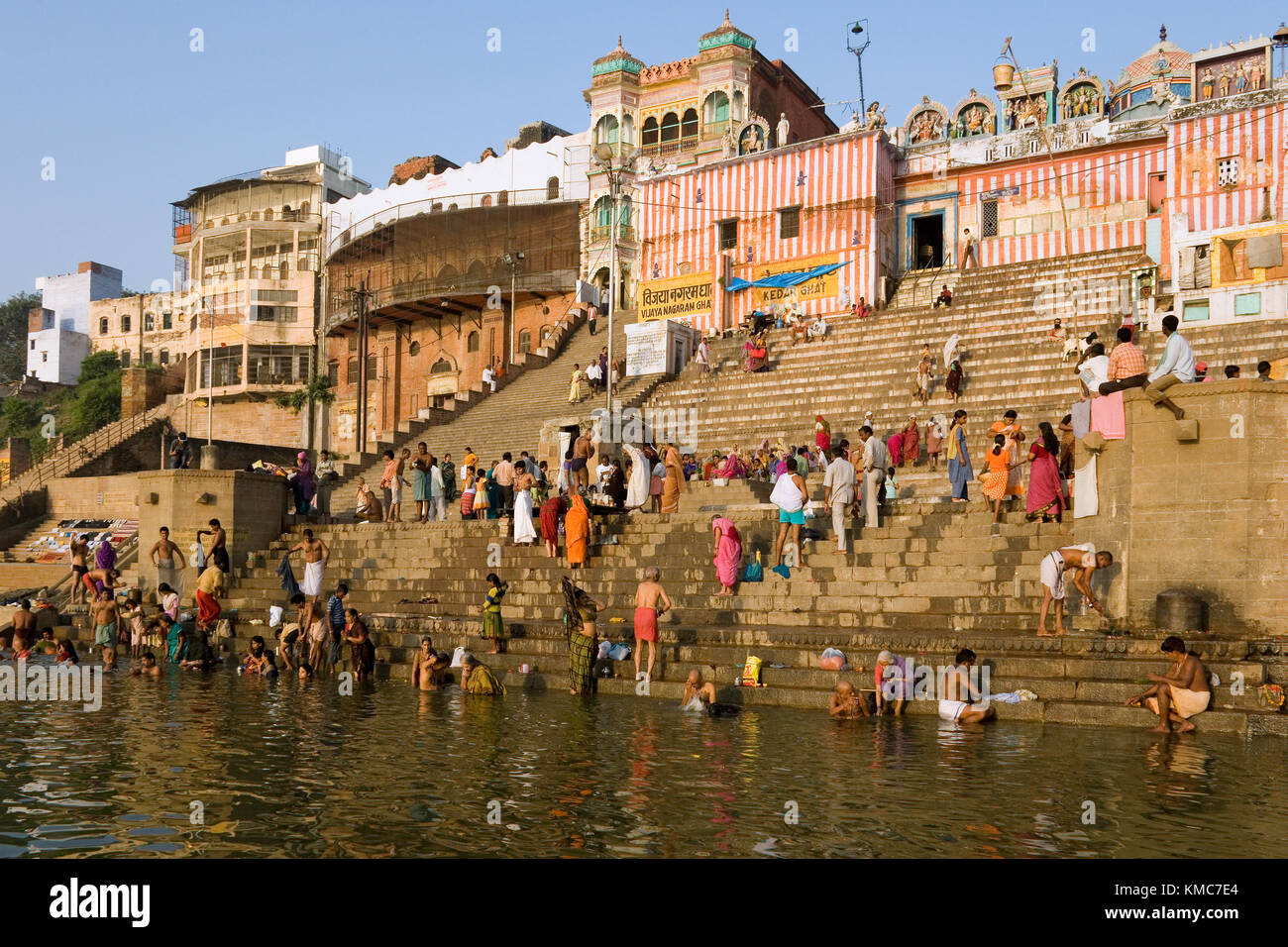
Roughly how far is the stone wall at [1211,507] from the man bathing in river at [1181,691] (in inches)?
58.7

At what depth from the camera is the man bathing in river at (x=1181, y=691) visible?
33.9 feet

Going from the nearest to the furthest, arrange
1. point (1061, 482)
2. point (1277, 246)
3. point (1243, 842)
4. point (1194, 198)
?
1. point (1243, 842)
2. point (1061, 482)
3. point (1277, 246)
4. point (1194, 198)

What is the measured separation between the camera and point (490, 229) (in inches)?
1809

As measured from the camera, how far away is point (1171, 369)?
12.4 meters

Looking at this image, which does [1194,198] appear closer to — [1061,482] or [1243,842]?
[1061,482]

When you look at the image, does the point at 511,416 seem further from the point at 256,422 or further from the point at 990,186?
the point at 256,422

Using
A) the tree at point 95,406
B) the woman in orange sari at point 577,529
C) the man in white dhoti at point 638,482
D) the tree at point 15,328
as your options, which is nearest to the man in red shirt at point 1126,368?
the woman in orange sari at point 577,529

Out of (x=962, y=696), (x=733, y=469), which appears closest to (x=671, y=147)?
(x=733, y=469)

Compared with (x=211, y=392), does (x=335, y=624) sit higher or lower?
lower

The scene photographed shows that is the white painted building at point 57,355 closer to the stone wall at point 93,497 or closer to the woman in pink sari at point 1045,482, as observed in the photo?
the stone wall at point 93,497

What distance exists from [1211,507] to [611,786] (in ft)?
22.8

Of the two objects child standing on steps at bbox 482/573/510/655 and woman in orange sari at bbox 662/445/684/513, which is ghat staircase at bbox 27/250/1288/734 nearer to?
child standing on steps at bbox 482/573/510/655
